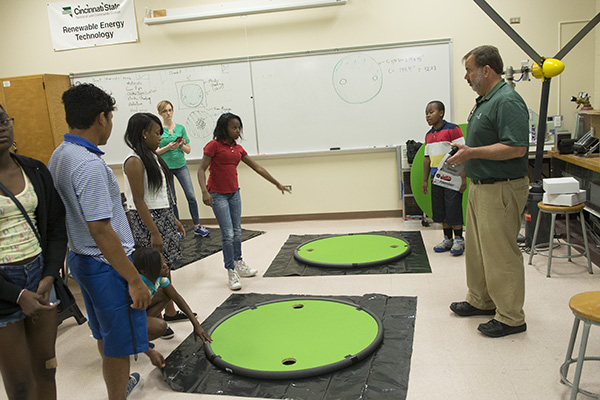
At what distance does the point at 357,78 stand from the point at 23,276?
15.6 feet

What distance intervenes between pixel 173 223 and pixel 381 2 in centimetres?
395

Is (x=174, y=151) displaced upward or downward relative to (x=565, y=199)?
upward

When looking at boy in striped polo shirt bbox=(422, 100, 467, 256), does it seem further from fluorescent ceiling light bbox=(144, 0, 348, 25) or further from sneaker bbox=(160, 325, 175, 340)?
sneaker bbox=(160, 325, 175, 340)

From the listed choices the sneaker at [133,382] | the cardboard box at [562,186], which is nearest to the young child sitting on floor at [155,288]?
the sneaker at [133,382]

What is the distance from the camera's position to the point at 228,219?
3879 mm

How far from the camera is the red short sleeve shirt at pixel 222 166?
379cm

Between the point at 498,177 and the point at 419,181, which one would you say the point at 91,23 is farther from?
the point at 498,177

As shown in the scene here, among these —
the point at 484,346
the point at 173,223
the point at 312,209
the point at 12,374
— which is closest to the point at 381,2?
the point at 312,209

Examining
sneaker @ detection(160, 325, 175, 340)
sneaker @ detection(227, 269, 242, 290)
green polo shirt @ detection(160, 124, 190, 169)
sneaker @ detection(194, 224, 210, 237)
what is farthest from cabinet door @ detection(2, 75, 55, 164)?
sneaker @ detection(160, 325, 175, 340)

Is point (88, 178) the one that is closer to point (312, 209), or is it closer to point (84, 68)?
point (312, 209)

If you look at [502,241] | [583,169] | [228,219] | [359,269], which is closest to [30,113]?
[228,219]

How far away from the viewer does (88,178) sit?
1725mm

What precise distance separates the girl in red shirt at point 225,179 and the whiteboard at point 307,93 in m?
2.14

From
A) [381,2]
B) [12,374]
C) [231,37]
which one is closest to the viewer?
[12,374]
